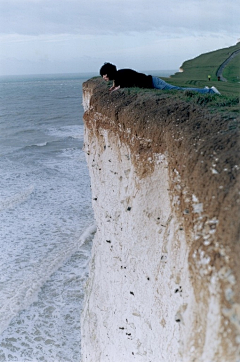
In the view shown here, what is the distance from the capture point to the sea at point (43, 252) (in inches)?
340

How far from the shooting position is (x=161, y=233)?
4.55 m

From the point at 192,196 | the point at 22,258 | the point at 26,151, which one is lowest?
the point at 22,258

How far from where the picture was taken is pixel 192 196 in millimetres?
3631

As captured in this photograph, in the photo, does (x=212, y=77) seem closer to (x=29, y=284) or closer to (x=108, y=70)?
(x=108, y=70)

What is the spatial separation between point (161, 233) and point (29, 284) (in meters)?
6.96

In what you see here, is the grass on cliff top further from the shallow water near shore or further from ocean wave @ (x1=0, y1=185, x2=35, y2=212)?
ocean wave @ (x1=0, y1=185, x2=35, y2=212)

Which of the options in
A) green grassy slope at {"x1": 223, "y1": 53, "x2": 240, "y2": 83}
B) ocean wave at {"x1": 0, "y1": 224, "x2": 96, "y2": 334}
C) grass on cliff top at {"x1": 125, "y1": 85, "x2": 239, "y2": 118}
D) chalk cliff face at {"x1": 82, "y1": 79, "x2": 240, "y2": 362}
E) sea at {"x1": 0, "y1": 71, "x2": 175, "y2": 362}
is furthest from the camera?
green grassy slope at {"x1": 223, "y1": 53, "x2": 240, "y2": 83}

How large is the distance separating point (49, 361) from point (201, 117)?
6.65 metres

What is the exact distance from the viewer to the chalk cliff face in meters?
2.97

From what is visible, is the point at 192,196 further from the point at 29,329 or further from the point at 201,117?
the point at 29,329

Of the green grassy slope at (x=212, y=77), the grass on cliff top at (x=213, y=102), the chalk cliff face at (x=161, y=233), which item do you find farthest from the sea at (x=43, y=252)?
the green grassy slope at (x=212, y=77)

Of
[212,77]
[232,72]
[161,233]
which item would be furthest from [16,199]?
[232,72]

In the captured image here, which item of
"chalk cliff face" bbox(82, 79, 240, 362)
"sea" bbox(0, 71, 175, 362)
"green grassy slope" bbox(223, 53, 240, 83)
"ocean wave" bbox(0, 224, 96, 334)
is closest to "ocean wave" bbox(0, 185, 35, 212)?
"sea" bbox(0, 71, 175, 362)

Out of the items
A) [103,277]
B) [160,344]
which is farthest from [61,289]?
[160,344]
